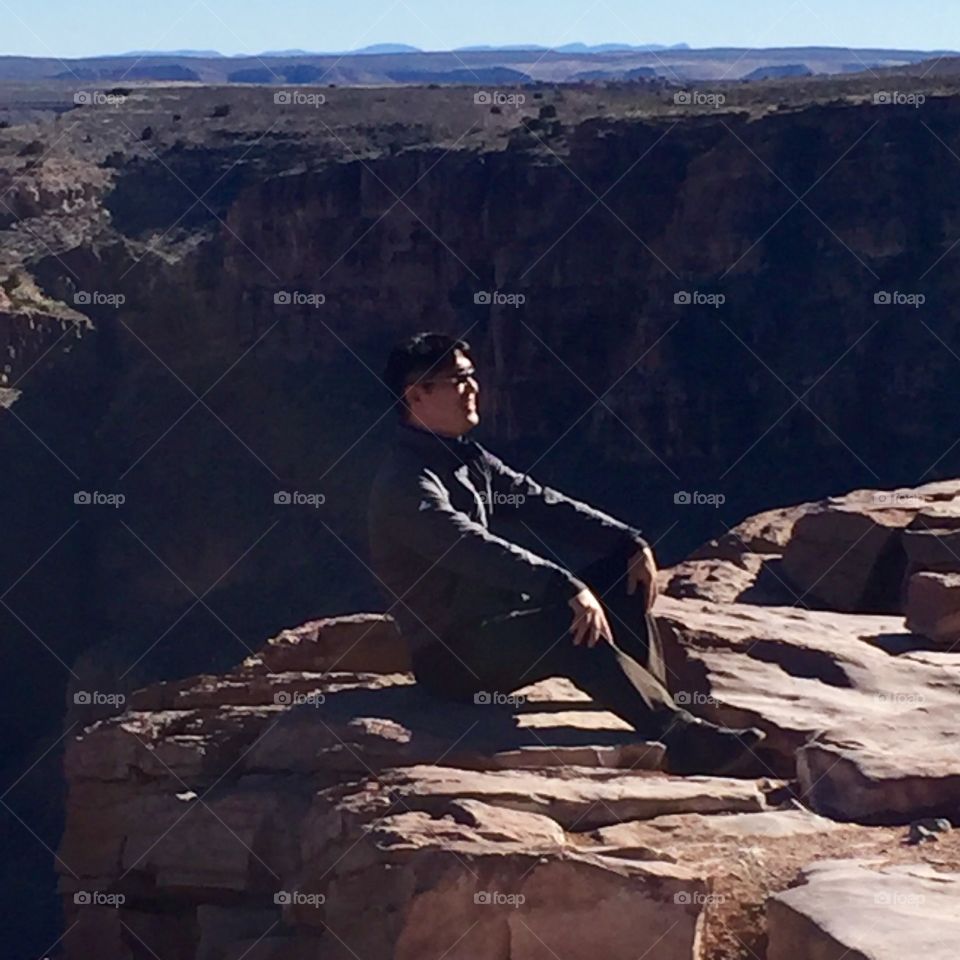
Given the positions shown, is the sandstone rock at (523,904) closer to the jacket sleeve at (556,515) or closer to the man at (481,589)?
the man at (481,589)

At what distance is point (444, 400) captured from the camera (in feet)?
20.4

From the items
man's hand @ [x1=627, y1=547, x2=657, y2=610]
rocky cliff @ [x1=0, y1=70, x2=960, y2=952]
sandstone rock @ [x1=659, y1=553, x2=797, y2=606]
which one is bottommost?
rocky cliff @ [x1=0, y1=70, x2=960, y2=952]

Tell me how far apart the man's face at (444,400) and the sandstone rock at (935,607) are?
2.93 m

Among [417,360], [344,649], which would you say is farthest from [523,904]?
[344,649]

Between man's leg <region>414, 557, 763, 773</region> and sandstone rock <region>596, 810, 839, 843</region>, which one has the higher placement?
man's leg <region>414, 557, 763, 773</region>

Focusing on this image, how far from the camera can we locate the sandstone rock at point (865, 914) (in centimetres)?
452

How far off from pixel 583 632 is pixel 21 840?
1774 cm

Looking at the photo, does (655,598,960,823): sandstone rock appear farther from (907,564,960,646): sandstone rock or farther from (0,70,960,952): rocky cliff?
(0,70,960,952): rocky cliff

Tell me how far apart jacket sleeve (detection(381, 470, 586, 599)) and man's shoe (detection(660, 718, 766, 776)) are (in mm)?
672

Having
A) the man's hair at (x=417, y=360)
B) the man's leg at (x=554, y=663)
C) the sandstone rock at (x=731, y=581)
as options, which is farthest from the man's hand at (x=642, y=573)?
the sandstone rock at (x=731, y=581)

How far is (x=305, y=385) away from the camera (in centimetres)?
3434

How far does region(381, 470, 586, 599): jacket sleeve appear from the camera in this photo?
5.88 meters

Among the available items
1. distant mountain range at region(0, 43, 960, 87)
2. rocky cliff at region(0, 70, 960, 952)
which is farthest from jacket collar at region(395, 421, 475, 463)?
distant mountain range at region(0, 43, 960, 87)

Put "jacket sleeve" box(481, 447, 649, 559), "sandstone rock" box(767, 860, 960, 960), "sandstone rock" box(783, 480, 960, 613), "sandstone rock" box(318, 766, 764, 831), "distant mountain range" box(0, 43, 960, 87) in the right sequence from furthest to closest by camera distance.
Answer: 1. "distant mountain range" box(0, 43, 960, 87)
2. "sandstone rock" box(783, 480, 960, 613)
3. "jacket sleeve" box(481, 447, 649, 559)
4. "sandstone rock" box(318, 766, 764, 831)
5. "sandstone rock" box(767, 860, 960, 960)
